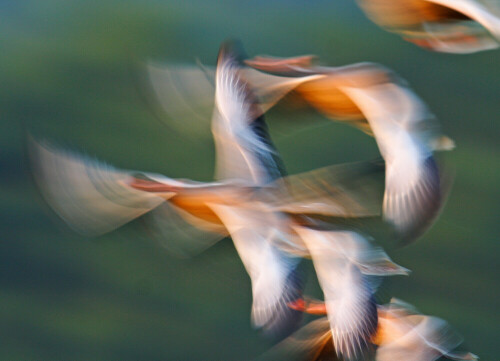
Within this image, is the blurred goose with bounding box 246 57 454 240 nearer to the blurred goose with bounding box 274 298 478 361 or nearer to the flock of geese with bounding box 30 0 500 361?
the flock of geese with bounding box 30 0 500 361

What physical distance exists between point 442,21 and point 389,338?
506mm

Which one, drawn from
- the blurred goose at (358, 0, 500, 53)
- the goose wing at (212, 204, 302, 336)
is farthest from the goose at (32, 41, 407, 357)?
the blurred goose at (358, 0, 500, 53)

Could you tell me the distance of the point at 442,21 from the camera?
1.09 metres

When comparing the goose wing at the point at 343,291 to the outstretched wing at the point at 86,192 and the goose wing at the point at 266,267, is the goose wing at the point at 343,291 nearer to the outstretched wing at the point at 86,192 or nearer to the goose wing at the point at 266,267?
the goose wing at the point at 266,267

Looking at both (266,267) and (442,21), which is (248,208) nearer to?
(266,267)

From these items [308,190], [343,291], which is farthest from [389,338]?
[308,190]

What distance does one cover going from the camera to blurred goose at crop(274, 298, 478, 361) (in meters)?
1.09

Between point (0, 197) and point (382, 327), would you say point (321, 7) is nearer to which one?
point (382, 327)

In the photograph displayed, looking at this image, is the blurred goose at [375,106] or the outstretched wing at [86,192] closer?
the blurred goose at [375,106]

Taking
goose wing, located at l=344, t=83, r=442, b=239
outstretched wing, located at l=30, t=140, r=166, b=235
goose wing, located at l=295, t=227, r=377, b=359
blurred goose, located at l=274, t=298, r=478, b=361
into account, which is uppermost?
goose wing, located at l=344, t=83, r=442, b=239

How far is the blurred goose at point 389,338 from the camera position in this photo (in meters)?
1.09

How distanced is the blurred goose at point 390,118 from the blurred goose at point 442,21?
8 centimetres

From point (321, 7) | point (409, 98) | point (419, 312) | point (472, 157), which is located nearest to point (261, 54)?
point (321, 7)

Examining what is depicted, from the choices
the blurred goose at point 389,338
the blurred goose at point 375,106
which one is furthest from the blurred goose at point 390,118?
the blurred goose at point 389,338
